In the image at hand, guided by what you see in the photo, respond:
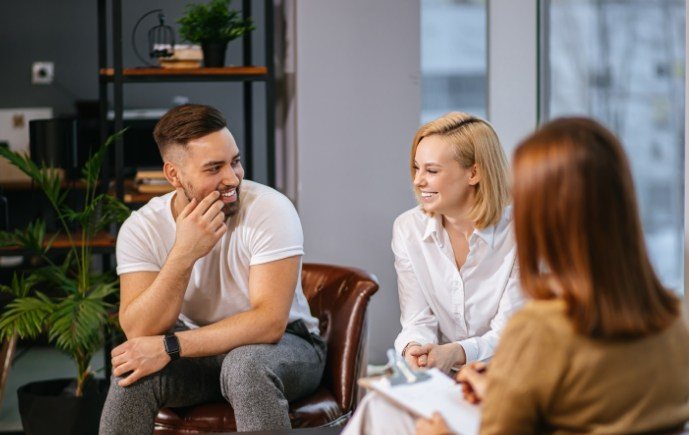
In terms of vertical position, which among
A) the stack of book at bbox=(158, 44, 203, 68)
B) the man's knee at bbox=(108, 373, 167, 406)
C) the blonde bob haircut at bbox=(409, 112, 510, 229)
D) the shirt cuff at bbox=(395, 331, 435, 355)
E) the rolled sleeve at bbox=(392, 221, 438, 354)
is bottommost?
the man's knee at bbox=(108, 373, 167, 406)

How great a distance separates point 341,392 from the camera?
2.80 meters

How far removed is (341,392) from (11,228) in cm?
396

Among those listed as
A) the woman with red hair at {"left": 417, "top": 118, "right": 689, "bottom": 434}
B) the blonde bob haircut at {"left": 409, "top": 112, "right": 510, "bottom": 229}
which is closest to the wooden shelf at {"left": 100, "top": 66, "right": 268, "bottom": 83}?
the blonde bob haircut at {"left": 409, "top": 112, "right": 510, "bottom": 229}

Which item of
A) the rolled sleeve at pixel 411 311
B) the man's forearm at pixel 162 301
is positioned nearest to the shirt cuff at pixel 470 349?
the rolled sleeve at pixel 411 311

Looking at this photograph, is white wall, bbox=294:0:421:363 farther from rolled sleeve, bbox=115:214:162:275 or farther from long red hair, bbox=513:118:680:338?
long red hair, bbox=513:118:680:338

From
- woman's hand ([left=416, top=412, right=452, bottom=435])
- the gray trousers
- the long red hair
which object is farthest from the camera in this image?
the gray trousers

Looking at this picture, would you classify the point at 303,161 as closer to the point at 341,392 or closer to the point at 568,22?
the point at 568,22

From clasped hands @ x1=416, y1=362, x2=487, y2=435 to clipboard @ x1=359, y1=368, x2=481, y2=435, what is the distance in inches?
0.4

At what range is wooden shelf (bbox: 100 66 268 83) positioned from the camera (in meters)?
4.07

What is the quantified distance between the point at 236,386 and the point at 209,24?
80.1 inches

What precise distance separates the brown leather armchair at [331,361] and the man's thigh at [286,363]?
51 millimetres

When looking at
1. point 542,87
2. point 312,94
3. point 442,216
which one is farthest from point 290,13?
point 442,216

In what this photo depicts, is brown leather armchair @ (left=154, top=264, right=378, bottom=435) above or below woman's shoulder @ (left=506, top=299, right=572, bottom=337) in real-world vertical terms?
below

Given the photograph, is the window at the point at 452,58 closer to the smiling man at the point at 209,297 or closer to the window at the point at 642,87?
the window at the point at 642,87
